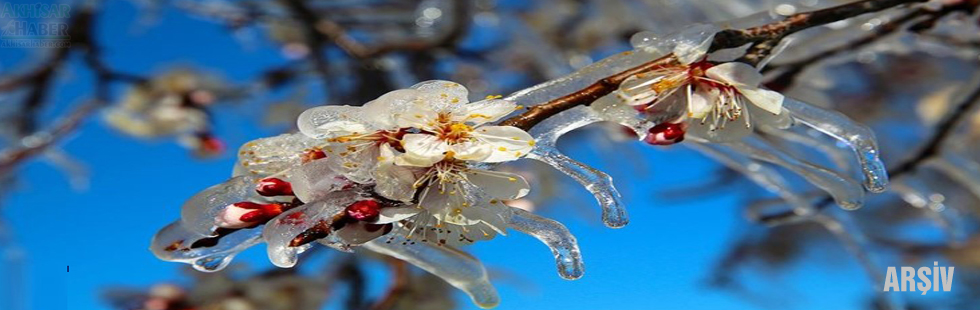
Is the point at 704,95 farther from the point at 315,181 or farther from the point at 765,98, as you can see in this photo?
the point at 315,181

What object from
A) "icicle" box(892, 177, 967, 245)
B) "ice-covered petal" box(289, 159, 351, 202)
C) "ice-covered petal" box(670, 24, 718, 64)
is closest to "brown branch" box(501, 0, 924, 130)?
"ice-covered petal" box(670, 24, 718, 64)

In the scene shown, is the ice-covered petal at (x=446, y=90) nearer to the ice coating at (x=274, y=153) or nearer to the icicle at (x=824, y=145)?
the ice coating at (x=274, y=153)

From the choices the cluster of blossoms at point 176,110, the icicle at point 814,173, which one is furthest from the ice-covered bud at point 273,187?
the cluster of blossoms at point 176,110

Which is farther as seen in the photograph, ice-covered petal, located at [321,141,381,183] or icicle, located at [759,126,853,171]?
icicle, located at [759,126,853,171]

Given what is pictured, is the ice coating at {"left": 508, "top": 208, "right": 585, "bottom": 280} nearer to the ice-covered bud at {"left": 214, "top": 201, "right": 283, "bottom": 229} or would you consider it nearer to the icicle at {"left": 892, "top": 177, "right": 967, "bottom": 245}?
the ice-covered bud at {"left": 214, "top": 201, "right": 283, "bottom": 229}

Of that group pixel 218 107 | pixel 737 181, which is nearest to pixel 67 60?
pixel 218 107

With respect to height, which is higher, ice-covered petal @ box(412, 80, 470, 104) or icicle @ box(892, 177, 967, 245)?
icicle @ box(892, 177, 967, 245)

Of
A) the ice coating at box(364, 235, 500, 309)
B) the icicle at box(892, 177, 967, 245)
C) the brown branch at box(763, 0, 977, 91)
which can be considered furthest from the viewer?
the icicle at box(892, 177, 967, 245)
